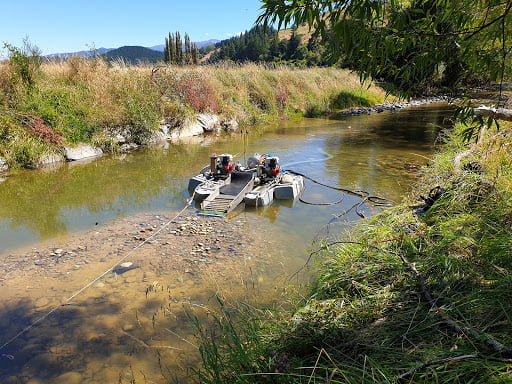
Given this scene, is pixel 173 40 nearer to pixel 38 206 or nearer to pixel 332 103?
pixel 332 103

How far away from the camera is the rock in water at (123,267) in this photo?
18.9 ft

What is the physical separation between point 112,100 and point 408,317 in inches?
667

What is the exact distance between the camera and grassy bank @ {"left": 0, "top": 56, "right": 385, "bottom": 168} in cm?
1274

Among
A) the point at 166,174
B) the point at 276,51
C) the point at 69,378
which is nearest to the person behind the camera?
the point at 69,378

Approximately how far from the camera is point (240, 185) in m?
9.44

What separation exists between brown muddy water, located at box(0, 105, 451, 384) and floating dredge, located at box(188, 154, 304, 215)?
1.12 ft

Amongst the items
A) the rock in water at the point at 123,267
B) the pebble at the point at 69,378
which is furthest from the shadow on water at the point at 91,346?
the rock in water at the point at 123,267

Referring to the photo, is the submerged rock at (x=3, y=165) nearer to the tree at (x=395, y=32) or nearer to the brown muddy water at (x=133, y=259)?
the brown muddy water at (x=133, y=259)

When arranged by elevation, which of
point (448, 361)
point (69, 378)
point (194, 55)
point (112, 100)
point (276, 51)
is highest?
point (276, 51)

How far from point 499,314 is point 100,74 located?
19.1 m

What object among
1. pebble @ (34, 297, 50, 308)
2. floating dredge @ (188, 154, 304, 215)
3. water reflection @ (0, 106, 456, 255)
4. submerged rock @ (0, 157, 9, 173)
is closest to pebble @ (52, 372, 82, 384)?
pebble @ (34, 297, 50, 308)

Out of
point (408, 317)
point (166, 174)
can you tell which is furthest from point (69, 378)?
point (166, 174)

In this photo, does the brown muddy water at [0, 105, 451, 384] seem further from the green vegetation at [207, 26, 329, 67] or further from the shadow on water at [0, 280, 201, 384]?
the green vegetation at [207, 26, 329, 67]

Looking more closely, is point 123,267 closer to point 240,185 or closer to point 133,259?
point 133,259
